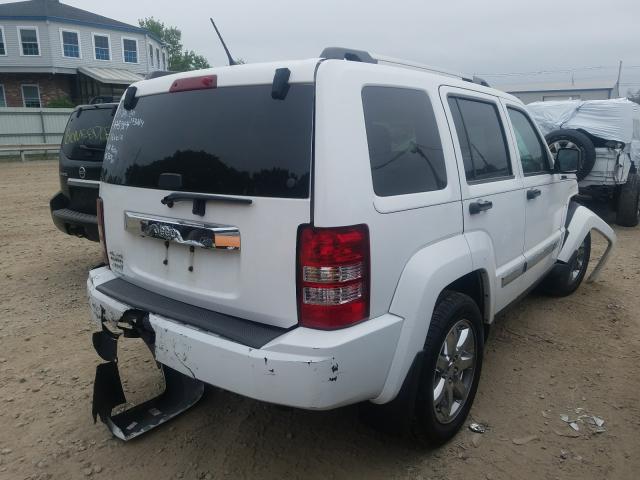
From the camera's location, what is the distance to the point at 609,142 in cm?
847

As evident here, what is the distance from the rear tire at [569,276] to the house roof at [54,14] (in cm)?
2999

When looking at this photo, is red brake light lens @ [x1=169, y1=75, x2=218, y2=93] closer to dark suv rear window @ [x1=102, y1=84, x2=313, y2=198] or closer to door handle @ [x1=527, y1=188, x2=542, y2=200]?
dark suv rear window @ [x1=102, y1=84, x2=313, y2=198]

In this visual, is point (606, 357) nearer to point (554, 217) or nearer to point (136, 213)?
point (554, 217)

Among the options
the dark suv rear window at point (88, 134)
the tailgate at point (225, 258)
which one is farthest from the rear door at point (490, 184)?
the dark suv rear window at point (88, 134)

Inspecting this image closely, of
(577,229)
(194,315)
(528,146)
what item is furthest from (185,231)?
(577,229)

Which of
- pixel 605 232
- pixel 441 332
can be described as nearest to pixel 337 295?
pixel 441 332

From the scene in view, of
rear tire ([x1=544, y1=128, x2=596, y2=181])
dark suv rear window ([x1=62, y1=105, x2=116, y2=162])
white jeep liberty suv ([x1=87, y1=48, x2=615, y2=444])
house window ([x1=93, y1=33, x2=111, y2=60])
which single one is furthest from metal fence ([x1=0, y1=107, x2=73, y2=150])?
white jeep liberty suv ([x1=87, y1=48, x2=615, y2=444])

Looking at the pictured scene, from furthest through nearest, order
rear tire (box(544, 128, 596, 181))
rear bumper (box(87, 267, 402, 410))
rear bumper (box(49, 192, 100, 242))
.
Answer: rear tire (box(544, 128, 596, 181))
rear bumper (box(49, 192, 100, 242))
rear bumper (box(87, 267, 402, 410))

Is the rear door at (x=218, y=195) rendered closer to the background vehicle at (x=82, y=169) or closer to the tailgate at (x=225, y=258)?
the tailgate at (x=225, y=258)

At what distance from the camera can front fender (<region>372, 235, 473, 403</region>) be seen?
2.30 meters

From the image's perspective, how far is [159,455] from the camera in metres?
2.77

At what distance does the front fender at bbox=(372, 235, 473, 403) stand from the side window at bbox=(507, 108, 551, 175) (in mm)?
1606

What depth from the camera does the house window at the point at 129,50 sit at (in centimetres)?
3025

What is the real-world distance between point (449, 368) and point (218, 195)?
5.00ft
